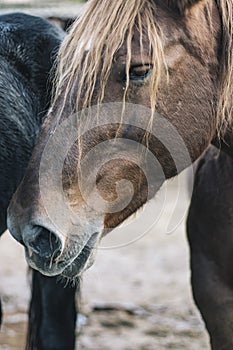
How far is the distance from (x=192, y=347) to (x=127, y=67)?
93.8 inches

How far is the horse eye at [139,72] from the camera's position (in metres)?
2.35

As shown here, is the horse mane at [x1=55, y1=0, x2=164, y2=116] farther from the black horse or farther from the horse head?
the black horse

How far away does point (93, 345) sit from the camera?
4332 millimetres

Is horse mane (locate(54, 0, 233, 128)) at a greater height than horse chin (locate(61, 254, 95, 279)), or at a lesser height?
greater

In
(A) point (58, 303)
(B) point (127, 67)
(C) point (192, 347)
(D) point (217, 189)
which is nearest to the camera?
(B) point (127, 67)

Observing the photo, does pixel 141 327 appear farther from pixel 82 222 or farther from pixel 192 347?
pixel 82 222

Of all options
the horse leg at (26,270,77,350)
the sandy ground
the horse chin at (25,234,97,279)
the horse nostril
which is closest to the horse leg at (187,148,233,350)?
the sandy ground

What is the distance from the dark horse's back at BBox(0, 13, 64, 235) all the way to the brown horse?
73cm

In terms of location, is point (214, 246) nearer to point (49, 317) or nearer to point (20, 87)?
point (20, 87)

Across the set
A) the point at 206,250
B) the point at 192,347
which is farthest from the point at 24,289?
the point at 206,250

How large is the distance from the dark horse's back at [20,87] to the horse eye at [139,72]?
0.85 metres

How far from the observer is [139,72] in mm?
2352

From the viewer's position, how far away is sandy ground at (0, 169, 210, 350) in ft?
14.4

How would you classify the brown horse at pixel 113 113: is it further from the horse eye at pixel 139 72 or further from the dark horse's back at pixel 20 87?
the dark horse's back at pixel 20 87
